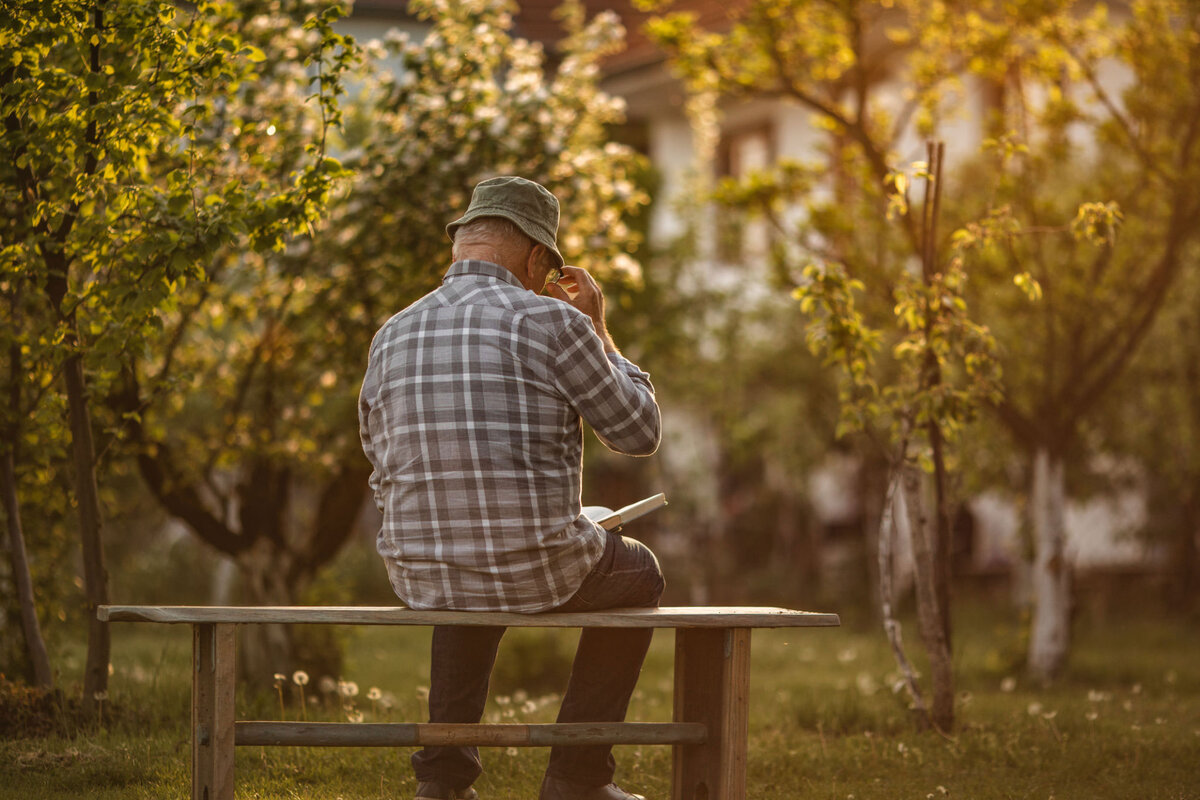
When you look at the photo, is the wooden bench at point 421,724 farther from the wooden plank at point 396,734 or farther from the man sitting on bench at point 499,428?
the man sitting on bench at point 499,428

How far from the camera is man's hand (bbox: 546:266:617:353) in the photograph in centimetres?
418

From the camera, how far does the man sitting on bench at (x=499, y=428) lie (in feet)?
12.6

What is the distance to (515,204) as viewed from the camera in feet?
13.4

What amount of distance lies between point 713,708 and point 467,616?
97cm

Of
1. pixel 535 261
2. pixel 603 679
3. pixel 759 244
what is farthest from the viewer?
pixel 759 244

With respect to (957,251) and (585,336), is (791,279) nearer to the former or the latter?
(957,251)

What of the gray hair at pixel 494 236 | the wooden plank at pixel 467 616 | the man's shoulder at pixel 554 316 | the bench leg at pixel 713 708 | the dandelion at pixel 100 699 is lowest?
the dandelion at pixel 100 699

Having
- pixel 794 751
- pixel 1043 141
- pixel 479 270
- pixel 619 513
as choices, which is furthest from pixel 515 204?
pixel 1043 141

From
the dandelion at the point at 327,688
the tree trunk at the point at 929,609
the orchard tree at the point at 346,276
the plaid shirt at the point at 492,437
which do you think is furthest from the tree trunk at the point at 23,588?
the tree trunk at the point at 929,609

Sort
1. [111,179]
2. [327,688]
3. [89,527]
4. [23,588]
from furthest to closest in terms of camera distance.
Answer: [327,688] → [23,588] → [89,527] → [111,179]

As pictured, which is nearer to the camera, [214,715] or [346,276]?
[214,715]

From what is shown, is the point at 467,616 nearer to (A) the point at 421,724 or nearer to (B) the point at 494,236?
(A) the point at 421,724

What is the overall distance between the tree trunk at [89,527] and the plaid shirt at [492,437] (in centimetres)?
203

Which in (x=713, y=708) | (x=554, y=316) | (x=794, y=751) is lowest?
(x=794, y=751)
